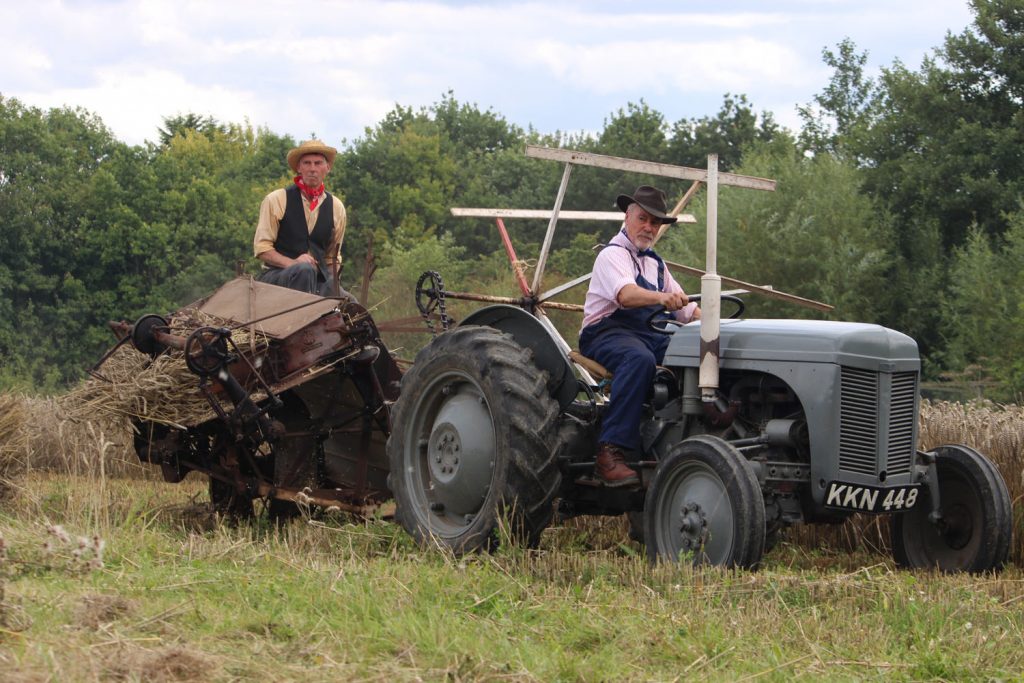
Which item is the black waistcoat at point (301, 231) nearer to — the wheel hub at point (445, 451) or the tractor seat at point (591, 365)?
the wheel hub at point (445, 451)

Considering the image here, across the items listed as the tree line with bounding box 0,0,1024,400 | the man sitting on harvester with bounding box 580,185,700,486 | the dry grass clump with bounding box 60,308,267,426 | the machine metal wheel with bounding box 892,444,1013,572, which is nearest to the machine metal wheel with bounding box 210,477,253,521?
the dry grass clump with bounding box 60,308,267,426

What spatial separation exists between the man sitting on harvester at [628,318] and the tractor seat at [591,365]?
3 centimetres

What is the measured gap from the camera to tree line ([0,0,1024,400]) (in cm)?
3928

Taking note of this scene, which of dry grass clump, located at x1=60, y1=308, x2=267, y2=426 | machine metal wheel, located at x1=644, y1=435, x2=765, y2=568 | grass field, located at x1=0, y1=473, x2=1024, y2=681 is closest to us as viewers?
grass field, located at x1=0, y1=473, x2=1024, y2=681

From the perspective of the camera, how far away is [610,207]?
173 ft

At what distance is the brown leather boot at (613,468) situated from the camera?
711cm

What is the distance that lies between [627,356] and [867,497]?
1.40m

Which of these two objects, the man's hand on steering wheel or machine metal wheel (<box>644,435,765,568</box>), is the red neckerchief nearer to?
the man's hand on steering wheel

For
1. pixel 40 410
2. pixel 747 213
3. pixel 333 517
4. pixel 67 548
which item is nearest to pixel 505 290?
pixel 747 213

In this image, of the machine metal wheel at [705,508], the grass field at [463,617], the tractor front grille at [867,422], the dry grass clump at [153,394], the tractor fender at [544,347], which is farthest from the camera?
the dry grass clump at [153,394]

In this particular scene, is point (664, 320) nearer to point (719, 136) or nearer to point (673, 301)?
point (673, 301)

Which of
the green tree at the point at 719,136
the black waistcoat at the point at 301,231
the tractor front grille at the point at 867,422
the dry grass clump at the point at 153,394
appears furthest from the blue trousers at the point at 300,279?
the green tree at the point at 719,136

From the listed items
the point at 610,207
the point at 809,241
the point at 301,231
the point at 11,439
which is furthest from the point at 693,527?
the point at 610,207

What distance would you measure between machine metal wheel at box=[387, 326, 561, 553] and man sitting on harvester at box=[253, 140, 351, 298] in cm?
169
